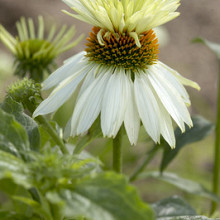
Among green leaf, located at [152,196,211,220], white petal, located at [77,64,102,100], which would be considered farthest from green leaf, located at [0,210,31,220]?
green leaf, located at [152,196,211,220]

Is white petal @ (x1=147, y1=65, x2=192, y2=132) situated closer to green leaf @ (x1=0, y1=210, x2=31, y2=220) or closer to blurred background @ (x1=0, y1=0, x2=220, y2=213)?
green leaf @ (x1=0, y1=210, x2=31, y2=220)

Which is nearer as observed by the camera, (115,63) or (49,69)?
(115,63)

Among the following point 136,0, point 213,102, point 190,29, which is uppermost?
point 136,0

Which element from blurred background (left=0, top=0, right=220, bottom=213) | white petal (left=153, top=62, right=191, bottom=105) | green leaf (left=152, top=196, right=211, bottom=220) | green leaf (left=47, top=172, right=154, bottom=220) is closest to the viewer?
green leaf (left=47, top=172, right=154, bottom=220)

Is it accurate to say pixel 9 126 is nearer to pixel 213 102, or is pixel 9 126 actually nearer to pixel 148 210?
pixel 148 210

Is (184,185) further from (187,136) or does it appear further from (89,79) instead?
(89,79)

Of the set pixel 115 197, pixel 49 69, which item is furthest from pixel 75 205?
pixel 49 69
